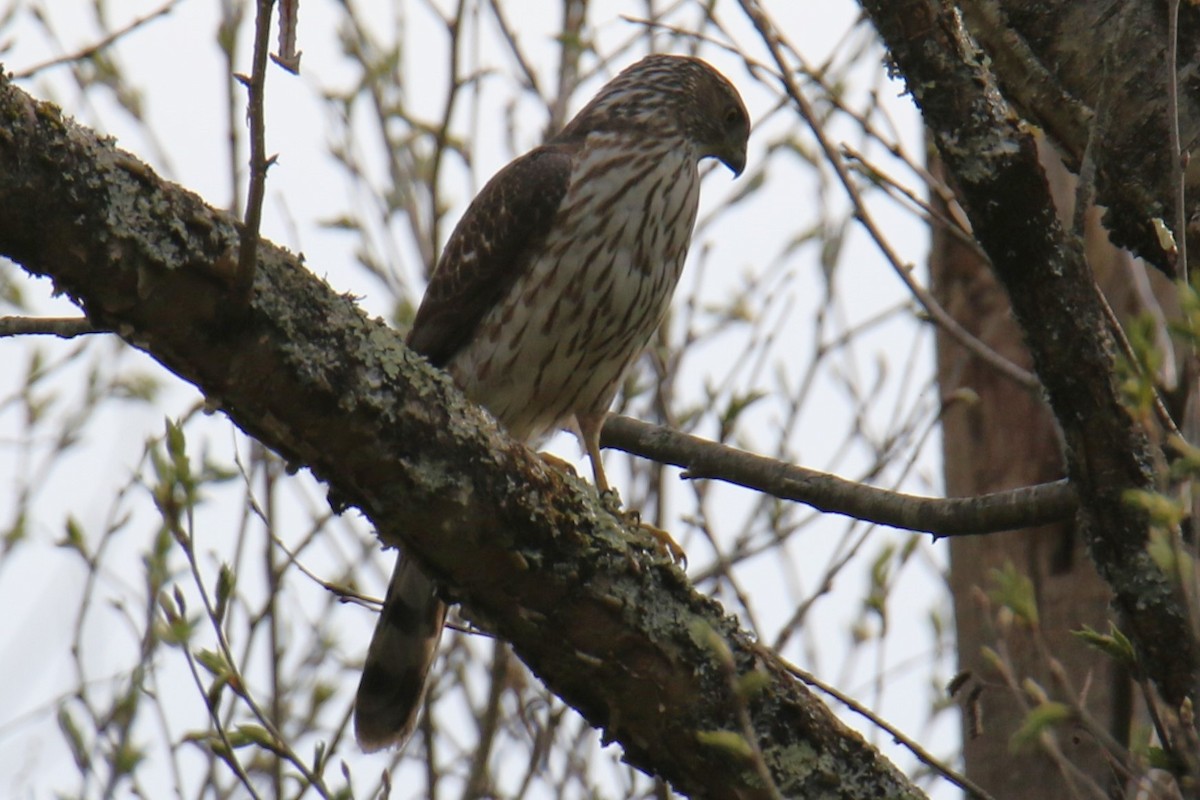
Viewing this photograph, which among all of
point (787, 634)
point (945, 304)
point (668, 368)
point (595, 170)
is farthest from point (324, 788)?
point (945, 304)

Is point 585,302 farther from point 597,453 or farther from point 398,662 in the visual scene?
point 398,662

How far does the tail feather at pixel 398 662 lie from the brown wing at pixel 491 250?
68 cm

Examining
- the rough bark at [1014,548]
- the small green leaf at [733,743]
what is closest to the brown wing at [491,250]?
the rough bark at [1014,548]

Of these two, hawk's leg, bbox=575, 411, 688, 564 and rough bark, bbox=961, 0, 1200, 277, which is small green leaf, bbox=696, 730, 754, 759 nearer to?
rough bark, bbox=961, 0, 1200, 277

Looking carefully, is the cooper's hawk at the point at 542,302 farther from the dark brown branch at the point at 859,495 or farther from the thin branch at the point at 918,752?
the thin branch at the point at 918,752

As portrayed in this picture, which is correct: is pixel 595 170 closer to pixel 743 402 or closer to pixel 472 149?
pixel 743 402

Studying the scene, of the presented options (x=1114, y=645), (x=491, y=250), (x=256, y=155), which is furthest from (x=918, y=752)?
(x=491, y=250)

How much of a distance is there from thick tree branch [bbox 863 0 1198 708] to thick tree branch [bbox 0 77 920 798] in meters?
0.56

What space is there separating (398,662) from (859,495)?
1688mm

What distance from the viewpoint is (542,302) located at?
4.18m

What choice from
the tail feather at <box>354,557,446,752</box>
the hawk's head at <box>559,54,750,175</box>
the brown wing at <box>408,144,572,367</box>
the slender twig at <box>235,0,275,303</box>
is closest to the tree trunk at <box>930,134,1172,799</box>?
the hawk's head at <box>559,54,750,175</box>

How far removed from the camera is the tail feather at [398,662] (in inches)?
162

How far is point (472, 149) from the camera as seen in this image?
537 centimetres

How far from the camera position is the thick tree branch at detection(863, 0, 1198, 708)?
2.27 meters
